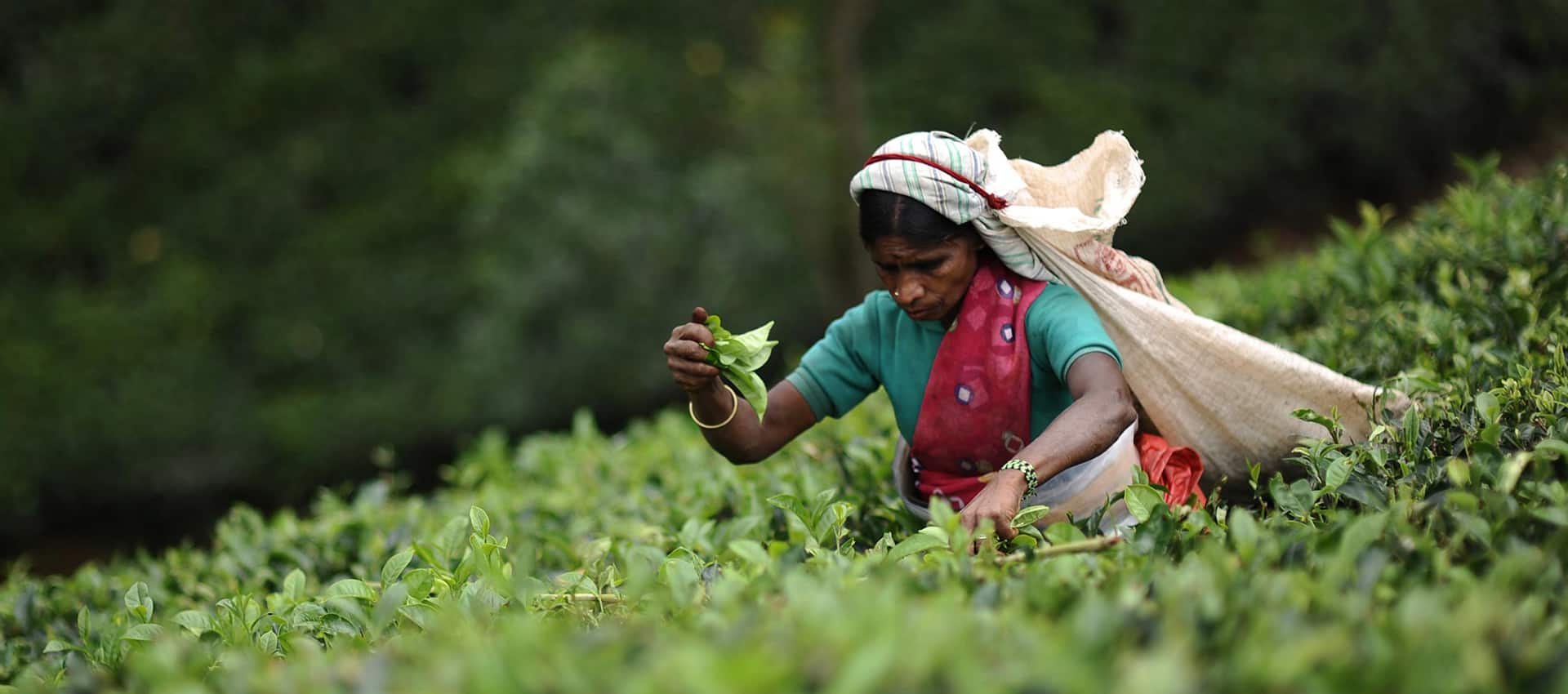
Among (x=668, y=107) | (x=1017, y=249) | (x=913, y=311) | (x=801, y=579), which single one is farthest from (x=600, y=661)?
(x=668, y=107)

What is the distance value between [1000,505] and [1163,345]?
69cm

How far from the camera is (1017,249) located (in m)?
2.47

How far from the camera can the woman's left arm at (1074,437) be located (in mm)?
2139

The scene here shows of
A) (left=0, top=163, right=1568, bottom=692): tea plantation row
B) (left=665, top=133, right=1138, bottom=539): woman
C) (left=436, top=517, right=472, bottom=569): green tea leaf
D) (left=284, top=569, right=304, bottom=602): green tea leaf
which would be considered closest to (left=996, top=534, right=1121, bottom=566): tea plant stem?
(left=0, top=163, right=1568, bottom=692): tea plantation row

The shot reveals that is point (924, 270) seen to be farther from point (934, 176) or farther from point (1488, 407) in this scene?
point (1488, 407)

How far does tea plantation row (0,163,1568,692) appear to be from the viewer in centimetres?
125

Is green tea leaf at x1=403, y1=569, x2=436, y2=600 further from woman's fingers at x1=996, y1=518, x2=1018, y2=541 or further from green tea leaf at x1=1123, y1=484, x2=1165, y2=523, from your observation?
green tea leaf at x1=1123, y1=484, x2=1165, y2=523

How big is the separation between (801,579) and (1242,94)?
23.8ft

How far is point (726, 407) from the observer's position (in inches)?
98.6

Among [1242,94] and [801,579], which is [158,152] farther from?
[801,579]

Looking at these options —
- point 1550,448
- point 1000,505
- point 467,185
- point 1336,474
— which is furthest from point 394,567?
point 467,185

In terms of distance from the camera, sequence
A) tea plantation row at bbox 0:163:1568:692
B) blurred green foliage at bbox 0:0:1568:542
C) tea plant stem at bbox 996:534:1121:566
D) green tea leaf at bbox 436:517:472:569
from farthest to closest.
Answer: blurred green foliage at bbox 0:0:1568:542 < green tea leaf at bbox 436:517:472:569 < tea plant stem at bbox 996:534:1121:566 < tea plantation row at bbox 0:163:1568:692

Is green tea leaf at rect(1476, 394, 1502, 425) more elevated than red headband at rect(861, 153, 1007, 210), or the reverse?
red headband at rect(861, 153, 1007, 210)

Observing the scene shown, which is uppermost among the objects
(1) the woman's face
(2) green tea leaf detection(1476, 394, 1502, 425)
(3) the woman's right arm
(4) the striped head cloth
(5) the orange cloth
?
(4) the striped head cloth
